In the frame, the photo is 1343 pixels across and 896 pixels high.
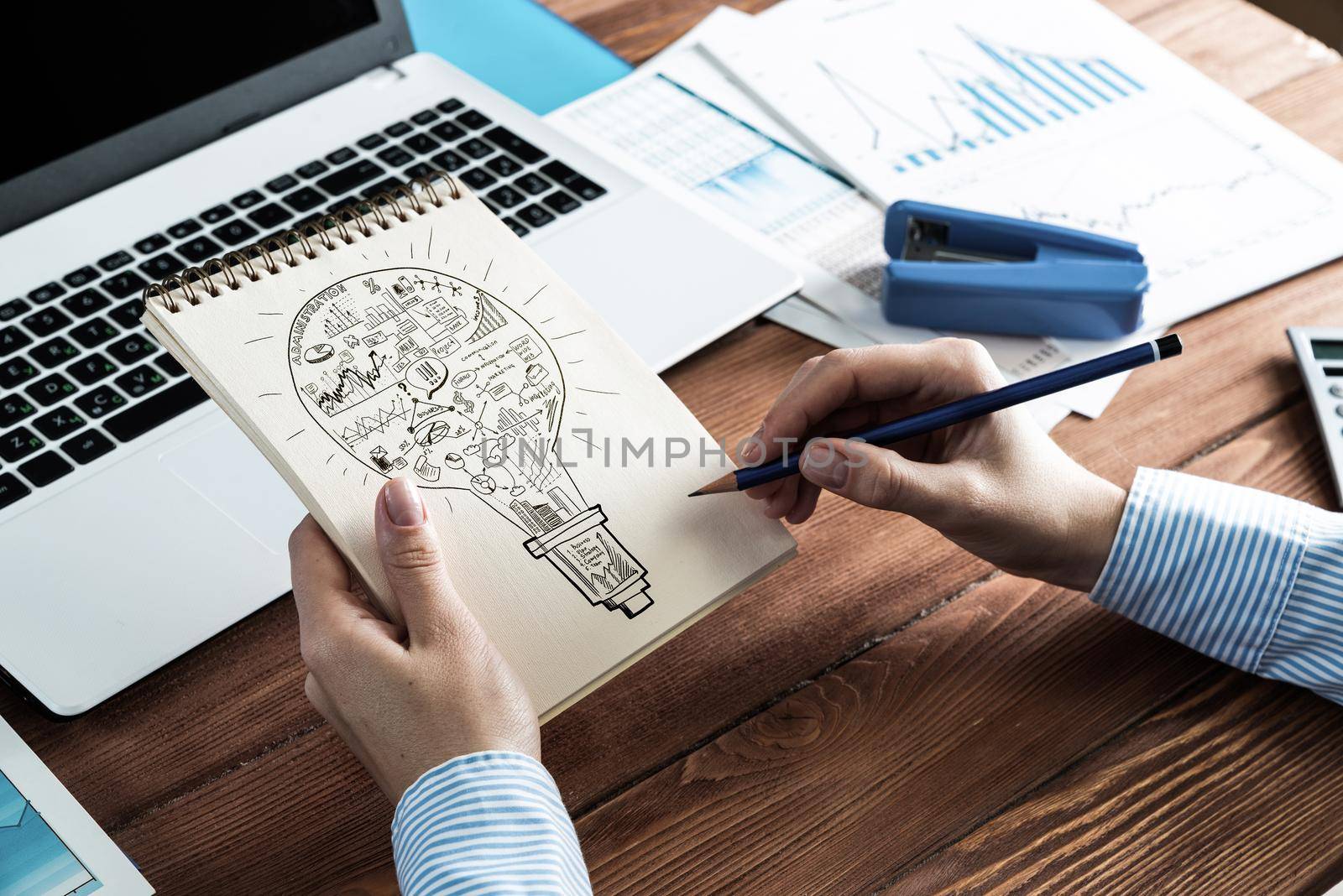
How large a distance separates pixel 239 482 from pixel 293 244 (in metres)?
0.16

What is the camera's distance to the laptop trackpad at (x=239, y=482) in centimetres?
66

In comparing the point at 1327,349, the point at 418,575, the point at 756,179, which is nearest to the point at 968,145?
the point at 756,179

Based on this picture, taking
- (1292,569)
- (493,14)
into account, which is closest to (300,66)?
(493,14)

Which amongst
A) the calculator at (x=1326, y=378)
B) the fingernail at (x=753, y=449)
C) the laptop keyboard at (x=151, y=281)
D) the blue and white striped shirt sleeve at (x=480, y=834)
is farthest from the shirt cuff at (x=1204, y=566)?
the laptop keyboard at (x=151, y=281)

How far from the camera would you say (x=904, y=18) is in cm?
107

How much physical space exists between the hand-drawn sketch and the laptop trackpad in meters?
0.12

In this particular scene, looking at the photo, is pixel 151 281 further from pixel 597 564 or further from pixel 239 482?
pixel 597 564

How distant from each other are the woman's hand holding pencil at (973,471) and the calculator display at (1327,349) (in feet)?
0.81

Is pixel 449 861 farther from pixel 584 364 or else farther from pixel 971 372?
pixel 971 372

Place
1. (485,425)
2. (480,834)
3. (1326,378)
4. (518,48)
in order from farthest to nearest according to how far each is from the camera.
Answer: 1. (518,48)
2. (1326,378)
3. (485,425)
4. (480,834)

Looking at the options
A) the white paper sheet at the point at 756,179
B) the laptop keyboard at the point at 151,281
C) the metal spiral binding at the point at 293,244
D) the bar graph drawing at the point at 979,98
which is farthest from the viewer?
the bar graph drawing at the point at 979,98

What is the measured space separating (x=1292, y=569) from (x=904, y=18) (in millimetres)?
669

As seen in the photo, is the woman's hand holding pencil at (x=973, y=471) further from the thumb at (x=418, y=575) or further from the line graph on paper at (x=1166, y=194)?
the line graph on paper at (x=1166, y=194)

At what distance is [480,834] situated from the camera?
49 centimetres
